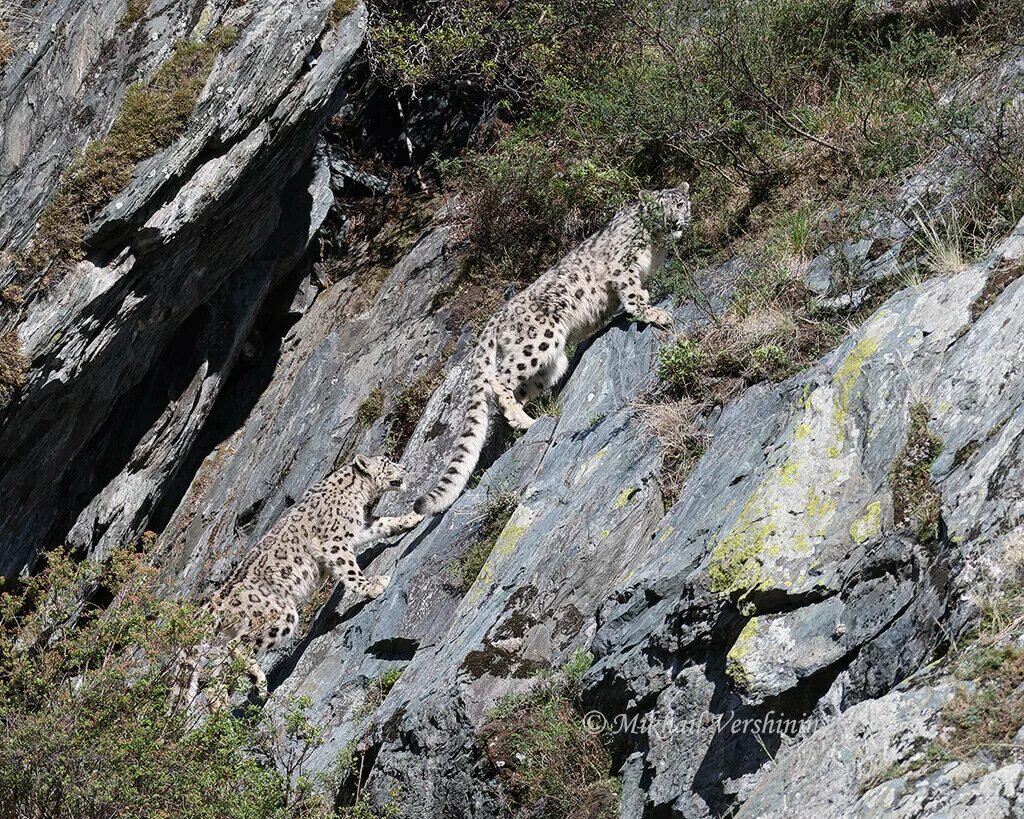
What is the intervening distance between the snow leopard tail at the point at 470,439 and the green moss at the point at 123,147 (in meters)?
4.31

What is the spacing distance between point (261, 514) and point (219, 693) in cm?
657

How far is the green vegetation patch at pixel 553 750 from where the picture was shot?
26.1ft

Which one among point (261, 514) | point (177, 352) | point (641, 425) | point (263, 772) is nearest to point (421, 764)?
point (263, 772)

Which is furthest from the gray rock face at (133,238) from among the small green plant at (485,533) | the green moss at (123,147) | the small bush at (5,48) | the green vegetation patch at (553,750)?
the green vegetation patch at (553,750)

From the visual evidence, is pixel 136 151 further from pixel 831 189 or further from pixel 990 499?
pixel 990 499

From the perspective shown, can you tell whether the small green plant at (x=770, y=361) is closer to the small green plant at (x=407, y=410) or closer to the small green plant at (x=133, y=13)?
the small green plant at (x=407, y=410)

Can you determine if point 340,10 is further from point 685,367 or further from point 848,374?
point 848,374

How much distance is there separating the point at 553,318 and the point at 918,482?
21.2 feet

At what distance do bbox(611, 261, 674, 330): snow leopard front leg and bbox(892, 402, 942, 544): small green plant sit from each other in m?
5.06

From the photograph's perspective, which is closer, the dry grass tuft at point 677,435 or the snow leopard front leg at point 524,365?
the dry grass tuft at point 677,435

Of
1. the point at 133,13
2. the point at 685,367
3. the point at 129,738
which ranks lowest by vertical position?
the point at 685,367

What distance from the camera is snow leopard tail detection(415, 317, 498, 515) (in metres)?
12.5

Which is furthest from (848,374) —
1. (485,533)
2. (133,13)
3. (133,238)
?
(133,13)

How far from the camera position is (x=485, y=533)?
11742 mm
